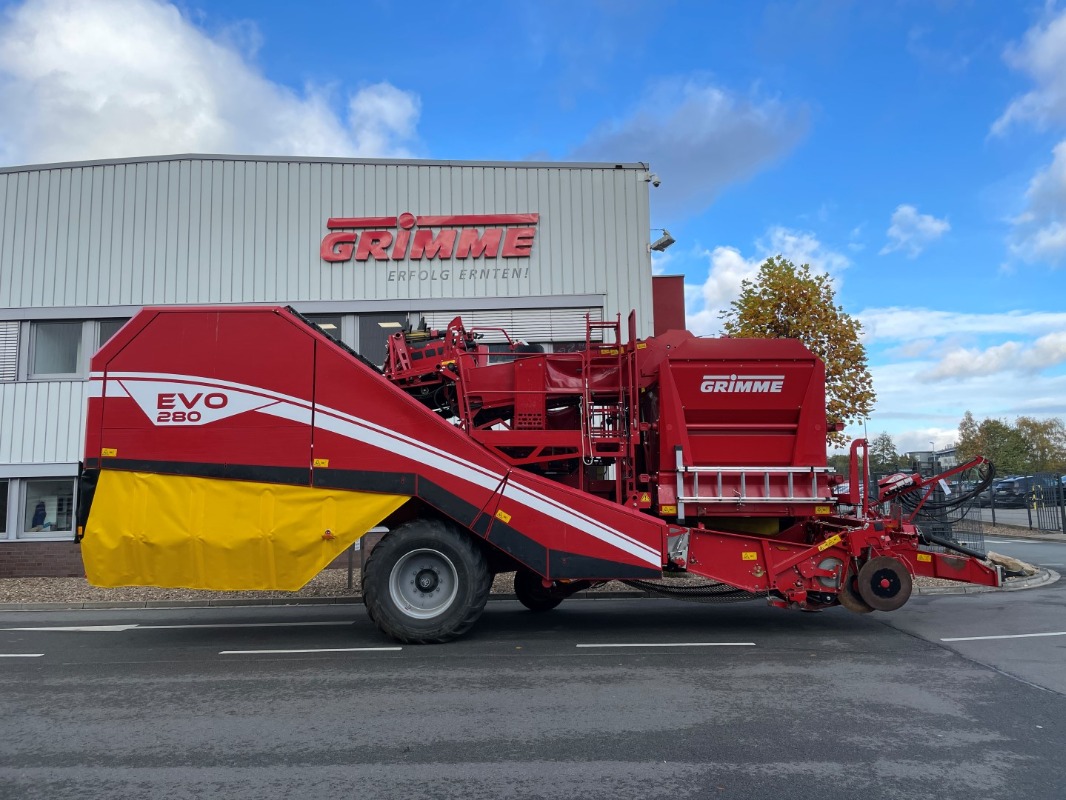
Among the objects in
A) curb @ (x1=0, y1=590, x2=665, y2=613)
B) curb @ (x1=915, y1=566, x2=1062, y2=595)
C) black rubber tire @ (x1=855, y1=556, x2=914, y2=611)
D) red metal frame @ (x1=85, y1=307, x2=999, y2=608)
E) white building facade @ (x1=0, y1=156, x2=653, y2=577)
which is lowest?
curb @ (x1=0, y1=590, x2=665, y2=613)

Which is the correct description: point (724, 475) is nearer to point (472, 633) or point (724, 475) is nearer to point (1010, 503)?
point (472, 633)

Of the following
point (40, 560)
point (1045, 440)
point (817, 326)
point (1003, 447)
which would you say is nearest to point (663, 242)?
point (817, 326)

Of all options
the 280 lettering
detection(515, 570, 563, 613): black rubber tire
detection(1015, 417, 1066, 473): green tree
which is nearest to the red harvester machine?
the 280 lettering

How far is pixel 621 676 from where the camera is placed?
631 centimetres

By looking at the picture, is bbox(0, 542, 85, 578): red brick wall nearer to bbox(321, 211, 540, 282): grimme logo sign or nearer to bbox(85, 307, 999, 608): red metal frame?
bbox(321, 211, 540, 282): grimme logo sign

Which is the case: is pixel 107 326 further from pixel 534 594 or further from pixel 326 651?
pixel 534 594

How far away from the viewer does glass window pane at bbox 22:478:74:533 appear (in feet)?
48.8

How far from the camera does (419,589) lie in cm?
783

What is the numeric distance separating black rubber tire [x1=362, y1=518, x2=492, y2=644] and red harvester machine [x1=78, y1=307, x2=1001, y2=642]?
21 mm

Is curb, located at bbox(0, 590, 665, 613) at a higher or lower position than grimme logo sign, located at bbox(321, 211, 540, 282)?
lower

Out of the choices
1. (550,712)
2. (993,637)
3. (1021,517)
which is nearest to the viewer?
(550,712)

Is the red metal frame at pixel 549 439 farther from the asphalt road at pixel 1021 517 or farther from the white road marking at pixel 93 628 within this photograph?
the asphalt road at pixel 1021 517

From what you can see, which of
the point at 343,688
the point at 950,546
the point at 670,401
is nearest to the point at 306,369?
the point at 343,688

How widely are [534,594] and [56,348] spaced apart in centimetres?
1178
